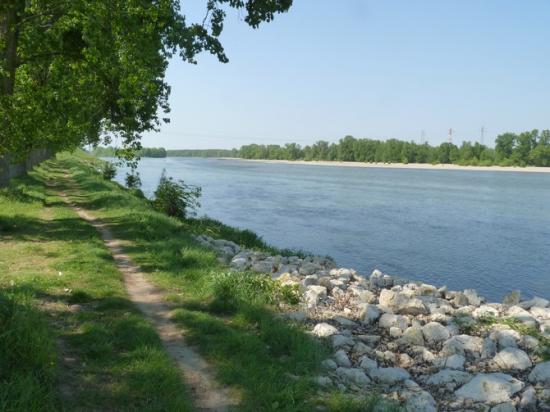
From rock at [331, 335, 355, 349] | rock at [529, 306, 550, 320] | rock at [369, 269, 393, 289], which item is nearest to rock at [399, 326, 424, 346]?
rock at [331, 335, 355, 349]

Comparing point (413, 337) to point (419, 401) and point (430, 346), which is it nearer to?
point (430, 346)

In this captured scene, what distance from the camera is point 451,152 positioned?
14162 centimetres

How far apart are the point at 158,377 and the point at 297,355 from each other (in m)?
2.00

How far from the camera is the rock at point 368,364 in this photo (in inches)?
273

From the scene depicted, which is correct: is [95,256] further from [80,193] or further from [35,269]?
[80,193]

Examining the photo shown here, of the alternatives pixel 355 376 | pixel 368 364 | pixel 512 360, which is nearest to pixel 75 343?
pixel 355 376

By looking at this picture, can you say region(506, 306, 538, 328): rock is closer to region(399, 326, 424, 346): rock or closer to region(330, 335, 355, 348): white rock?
region(399, 326, 424, 346): rock

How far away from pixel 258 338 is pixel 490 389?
3.19 metres

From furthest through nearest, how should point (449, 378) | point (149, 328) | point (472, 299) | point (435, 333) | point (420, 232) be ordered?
point (420, 232), point (472, 299), point (435, 333), point (149, 328), point (449, 378)

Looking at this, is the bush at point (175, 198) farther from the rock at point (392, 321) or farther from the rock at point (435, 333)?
the rock at point (435, 333)

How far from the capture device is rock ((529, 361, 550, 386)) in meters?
6.80

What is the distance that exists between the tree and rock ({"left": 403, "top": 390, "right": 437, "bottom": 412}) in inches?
311

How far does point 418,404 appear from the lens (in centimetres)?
599

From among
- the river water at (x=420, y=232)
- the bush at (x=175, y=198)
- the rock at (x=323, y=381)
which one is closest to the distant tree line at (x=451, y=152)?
the river water at (x=420, y=232)
